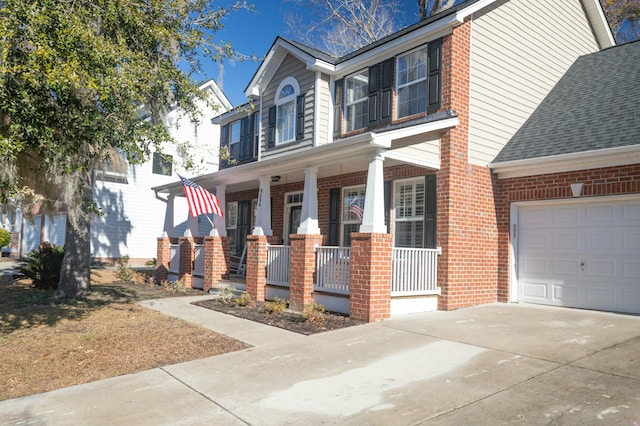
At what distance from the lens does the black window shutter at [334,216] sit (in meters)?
12.1

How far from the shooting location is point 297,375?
5520 millimetres

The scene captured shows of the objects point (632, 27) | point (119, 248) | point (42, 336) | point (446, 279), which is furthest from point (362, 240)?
point (632, 27)

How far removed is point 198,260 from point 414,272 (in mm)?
7206

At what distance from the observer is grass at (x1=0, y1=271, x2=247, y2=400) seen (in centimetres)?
577

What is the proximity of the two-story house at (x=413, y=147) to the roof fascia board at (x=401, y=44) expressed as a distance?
3 centimetres

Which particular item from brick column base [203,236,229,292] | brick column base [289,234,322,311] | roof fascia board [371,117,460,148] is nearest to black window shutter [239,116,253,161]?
brick column base [203,236,229,292]

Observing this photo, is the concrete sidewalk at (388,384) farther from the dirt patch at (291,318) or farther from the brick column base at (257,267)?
the brick column base at (257,267)

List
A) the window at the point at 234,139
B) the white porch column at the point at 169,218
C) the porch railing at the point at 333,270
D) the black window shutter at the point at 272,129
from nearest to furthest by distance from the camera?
the porch railing at the point at 333,270, the black window shutter at the point at 272,129, the white porch column at the point at 169,218, the window at the point at 234,139

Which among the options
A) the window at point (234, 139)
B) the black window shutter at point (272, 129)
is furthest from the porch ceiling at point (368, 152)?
the window at point (234, 139)

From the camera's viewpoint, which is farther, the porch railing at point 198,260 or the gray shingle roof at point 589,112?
the porch railing at point 198,260

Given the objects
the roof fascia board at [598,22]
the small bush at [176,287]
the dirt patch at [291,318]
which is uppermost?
the roof fascia board at [598,22]

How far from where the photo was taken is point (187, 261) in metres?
14.0

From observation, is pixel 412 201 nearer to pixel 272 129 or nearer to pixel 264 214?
pixel 264 214

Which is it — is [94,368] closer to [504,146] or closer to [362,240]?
[362,240]
